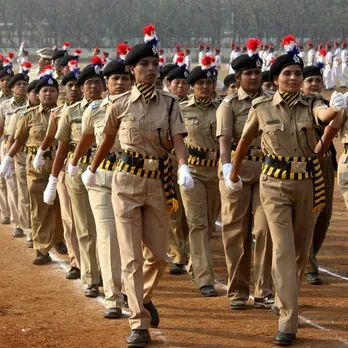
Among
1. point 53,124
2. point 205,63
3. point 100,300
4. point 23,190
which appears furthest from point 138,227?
point 23,190

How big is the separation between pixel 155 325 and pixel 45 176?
4315 millimetres

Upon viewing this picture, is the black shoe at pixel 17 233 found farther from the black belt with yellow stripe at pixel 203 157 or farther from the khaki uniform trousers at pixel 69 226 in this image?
the black belt with yellow stripe at pixel 203 157

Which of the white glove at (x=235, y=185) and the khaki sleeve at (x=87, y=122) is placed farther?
the khaki sleeve at (x=87, y=122)

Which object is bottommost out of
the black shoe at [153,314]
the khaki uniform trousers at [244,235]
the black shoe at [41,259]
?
the black shoe at [41,259]

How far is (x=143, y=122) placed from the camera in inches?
360

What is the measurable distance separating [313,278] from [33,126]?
4158mm

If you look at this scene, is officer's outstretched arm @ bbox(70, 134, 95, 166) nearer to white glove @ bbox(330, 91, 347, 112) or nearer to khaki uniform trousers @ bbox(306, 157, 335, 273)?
white glove @ bbox(330, 91, 347, 112)

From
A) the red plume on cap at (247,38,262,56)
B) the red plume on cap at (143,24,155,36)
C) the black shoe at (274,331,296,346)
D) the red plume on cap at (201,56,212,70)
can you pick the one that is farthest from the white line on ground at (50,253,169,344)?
the red plume on cap at (247,38,262,56)

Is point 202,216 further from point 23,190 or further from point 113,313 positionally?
point 23,190

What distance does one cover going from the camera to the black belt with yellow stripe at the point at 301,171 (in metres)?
9.10

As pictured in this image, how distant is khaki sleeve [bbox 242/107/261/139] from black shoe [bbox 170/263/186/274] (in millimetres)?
3522

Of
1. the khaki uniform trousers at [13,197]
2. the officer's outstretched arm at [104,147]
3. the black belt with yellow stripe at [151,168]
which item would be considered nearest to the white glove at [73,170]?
the officer's outstretched arm at [104,147]

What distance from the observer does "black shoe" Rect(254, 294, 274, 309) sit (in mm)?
10406

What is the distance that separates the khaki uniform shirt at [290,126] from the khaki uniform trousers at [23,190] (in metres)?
6.50
